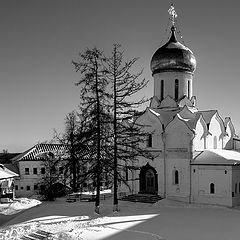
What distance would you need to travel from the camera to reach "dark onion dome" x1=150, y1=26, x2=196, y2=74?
29.6 m

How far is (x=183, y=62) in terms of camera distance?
2980 centimetres

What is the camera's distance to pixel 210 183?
82.7 feet

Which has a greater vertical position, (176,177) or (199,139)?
(199,139)

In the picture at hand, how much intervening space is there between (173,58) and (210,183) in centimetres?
1098

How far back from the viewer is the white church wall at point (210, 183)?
2441 cm

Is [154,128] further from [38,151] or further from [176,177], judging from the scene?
[38,151]

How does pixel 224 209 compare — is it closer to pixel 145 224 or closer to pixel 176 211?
pixel 176 211

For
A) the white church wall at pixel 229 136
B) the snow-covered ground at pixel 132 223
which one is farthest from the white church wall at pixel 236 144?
the snow-covered ground at pixel 132 223

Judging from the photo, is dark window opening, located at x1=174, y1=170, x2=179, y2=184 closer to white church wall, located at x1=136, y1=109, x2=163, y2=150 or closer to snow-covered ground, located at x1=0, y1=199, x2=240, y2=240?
white church wall, located at x1=136, y1=109, x2=163, y2=150

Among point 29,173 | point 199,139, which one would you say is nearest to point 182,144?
point 199,139

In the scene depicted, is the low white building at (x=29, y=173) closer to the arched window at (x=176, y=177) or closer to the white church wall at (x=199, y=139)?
the arched window at (x=176, y=177)

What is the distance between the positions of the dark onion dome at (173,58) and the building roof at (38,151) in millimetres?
14867

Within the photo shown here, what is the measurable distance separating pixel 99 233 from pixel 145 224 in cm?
306

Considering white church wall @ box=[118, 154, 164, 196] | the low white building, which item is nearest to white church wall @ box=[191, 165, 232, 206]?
white church wall @ box=[118, 154, 164, 196]
